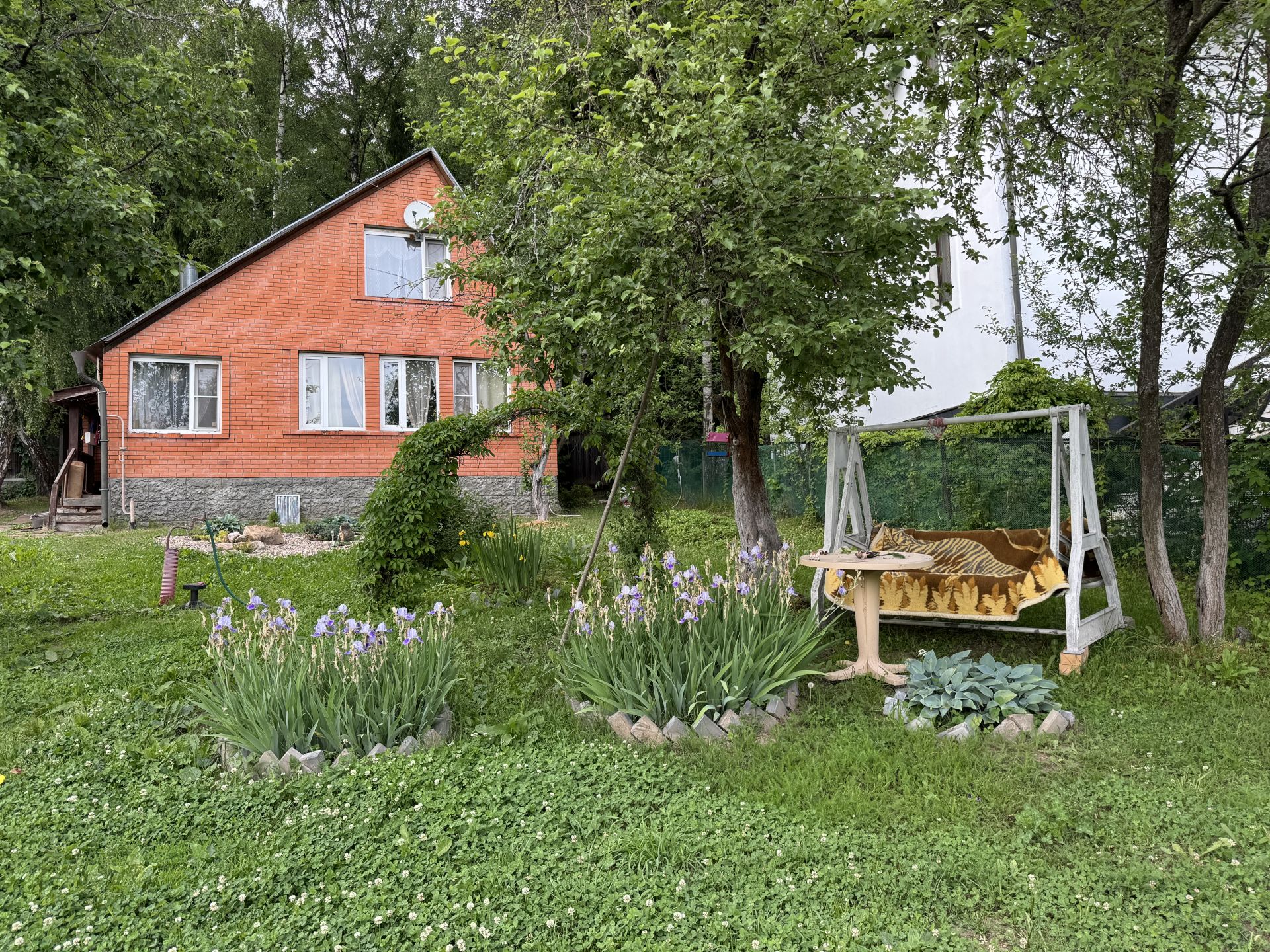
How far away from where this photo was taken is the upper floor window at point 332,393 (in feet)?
50.0

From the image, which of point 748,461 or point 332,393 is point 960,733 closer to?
point 748,461

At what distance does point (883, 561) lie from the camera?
5168mm

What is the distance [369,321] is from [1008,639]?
1303 cm

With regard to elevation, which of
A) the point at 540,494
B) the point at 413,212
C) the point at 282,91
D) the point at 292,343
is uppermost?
the point at 282,91

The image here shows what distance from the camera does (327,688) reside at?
4.31 metres

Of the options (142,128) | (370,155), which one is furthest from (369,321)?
(370,155)

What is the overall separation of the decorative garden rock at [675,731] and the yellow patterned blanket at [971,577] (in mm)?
2042

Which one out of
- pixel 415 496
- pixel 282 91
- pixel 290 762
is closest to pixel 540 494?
pixel 415 496

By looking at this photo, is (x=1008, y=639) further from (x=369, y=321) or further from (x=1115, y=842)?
(x=369, y=321)

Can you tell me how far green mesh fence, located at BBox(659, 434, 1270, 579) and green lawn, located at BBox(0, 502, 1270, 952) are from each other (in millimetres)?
2476

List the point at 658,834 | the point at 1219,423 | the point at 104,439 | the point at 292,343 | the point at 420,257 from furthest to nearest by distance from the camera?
the point at 420,257
the point at 292,343
the point at 104,439
the point at 1219,423
the point at 658,834

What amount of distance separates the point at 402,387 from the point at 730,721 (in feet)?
42.4

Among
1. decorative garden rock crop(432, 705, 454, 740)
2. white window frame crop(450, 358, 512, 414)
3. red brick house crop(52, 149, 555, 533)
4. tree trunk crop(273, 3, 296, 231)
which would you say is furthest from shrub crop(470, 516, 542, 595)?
tree trunk crop(273, 3, 296, 231)

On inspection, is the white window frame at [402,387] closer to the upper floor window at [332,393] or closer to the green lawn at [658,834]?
the upper floor window at [332,393]
